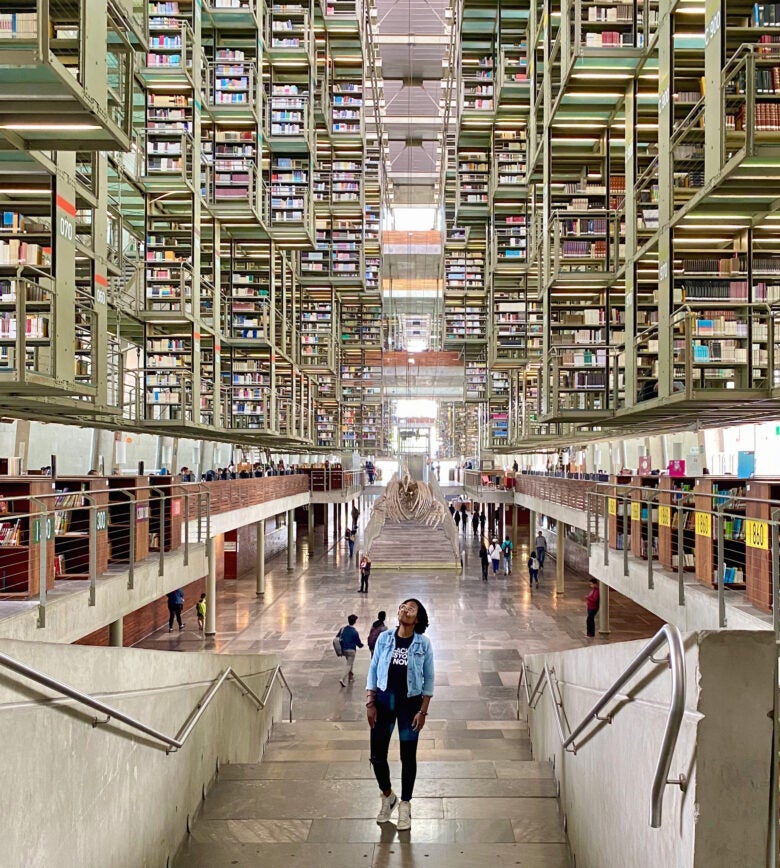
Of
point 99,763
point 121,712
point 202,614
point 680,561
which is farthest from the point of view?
point 202,614

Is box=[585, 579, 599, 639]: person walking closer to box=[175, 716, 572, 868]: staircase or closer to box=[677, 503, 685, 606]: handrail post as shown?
box=[677, 503, 685, 606]: handrail post

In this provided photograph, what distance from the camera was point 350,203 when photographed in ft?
64.2

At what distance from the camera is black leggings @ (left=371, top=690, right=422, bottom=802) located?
3508 mm

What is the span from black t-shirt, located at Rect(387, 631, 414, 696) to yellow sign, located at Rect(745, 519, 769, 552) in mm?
2280

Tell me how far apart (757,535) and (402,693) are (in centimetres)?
252

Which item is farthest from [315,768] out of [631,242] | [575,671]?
[631,242]

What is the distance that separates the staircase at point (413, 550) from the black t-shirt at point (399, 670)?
53.8 ft

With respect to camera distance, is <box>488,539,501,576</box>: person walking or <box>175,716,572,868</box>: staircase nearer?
<box>175,716,572,868</box>: staircase

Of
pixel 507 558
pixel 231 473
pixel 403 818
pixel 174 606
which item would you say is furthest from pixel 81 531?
pixel 507 558

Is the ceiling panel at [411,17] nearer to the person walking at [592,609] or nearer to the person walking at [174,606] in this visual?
the person walking at [592,609]

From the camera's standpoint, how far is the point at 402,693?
3.55m

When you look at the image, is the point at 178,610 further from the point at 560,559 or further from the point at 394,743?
the point at 560,559

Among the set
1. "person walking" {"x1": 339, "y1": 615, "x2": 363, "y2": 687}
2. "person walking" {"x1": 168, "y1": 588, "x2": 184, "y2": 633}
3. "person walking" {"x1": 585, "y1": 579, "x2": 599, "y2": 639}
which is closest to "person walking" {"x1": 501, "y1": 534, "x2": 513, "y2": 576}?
"person walking" {"x1": 585, "y1": 579, "x2": 599, "y2": 639}

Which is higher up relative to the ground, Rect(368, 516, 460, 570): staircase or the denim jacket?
the denim jacket
